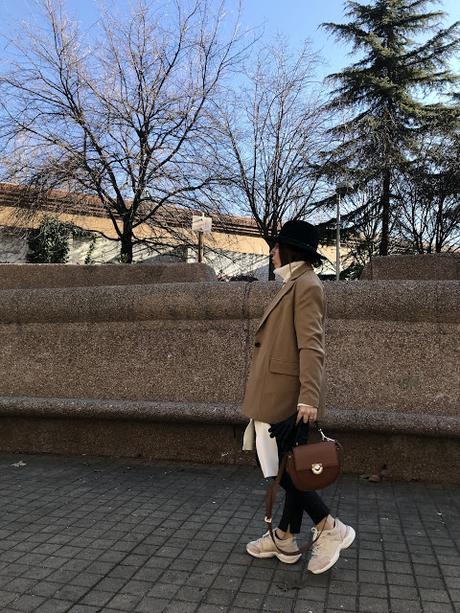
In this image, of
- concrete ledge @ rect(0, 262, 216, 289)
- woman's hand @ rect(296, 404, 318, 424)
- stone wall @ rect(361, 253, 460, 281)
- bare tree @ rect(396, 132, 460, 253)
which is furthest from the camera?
bare tree @ rect(396, 132, 460, 253)

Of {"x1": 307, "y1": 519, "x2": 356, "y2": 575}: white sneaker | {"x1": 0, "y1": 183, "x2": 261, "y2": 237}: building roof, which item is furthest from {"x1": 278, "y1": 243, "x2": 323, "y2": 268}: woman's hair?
{"x1": 0, "y1": 183, "x2": 261, "y2": 237}: building roof

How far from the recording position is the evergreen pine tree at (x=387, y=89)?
22.2 meters

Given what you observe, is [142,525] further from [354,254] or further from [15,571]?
[354,254]

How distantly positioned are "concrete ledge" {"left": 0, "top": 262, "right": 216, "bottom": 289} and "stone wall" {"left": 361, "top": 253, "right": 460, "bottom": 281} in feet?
6.32

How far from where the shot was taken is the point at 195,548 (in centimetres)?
357

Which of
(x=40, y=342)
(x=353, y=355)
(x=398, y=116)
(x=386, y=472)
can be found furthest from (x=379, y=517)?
(x=398, y=116)

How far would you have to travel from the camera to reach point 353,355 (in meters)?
5.10

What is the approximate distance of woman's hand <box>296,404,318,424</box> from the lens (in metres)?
3.03

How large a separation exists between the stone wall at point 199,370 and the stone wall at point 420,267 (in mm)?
1276

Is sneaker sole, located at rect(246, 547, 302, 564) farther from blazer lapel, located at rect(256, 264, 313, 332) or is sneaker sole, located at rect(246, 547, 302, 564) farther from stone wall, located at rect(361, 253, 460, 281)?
stone wall, located at rect(361, 253, 460, 281)

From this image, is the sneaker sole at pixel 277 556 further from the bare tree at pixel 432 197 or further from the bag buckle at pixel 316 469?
the bare tree at pixel 432 197

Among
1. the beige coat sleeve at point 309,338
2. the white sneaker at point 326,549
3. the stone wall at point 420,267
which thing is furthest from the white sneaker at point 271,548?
the stone wall at point 420,267

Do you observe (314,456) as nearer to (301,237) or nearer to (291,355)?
(291,355)

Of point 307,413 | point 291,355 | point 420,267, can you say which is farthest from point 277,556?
point 420,267
